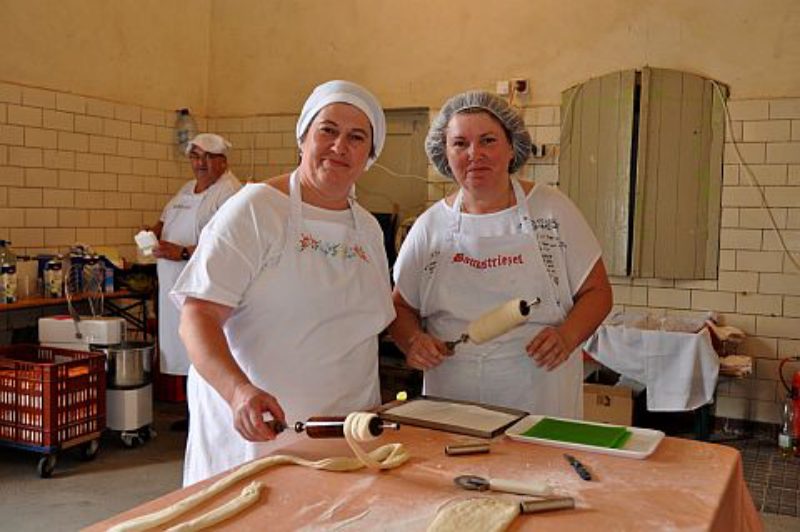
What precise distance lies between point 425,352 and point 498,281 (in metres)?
0.31

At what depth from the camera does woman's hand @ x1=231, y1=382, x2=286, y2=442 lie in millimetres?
1542

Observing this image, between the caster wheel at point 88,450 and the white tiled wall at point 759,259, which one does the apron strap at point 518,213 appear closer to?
the caster wheel at point 88,450

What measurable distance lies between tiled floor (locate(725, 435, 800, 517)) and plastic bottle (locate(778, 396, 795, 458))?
4cm

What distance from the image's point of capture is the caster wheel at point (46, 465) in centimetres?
408

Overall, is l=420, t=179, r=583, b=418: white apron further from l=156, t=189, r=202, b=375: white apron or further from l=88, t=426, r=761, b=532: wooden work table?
l=156, t=189, r=202, b=375: white apron

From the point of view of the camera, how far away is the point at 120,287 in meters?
5.32

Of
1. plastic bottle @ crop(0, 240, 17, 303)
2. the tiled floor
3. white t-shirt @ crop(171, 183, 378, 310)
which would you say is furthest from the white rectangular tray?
plastic bottle @ crop(0, 240, 17, 303)

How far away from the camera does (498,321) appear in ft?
6.81

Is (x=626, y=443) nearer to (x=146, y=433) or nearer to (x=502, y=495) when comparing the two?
(x=502, y=495)

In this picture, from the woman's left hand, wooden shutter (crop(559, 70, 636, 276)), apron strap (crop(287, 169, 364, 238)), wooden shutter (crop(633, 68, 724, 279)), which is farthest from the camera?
wooden shutter (crop(559, 70, 636, 276))

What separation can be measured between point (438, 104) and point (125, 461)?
3.34 meters

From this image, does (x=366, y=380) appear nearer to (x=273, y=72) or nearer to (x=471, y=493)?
(x=471, y=493)

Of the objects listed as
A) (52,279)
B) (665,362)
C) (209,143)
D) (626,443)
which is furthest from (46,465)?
(665,362)

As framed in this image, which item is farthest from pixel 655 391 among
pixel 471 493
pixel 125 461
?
pixel 471 493
